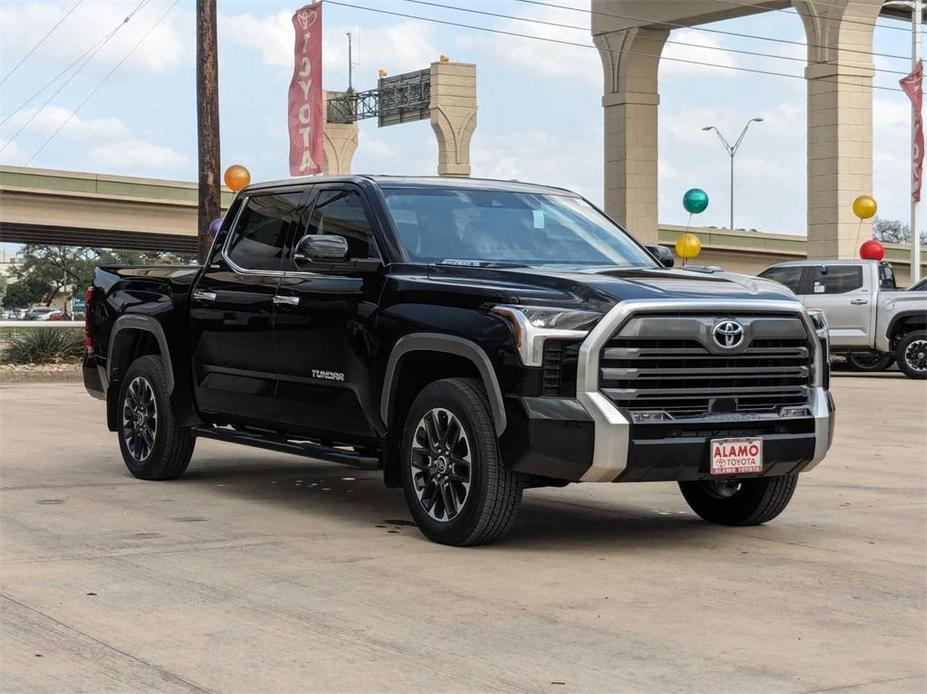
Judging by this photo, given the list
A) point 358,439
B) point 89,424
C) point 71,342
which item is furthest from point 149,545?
point 71,342

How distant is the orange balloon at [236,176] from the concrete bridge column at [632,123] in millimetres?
15056

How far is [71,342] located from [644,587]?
20935 mm

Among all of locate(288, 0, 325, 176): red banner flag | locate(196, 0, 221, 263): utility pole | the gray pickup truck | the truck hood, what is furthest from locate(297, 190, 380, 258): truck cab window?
the gray pickup truck

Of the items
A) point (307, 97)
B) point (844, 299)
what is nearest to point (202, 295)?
point (307, 97)

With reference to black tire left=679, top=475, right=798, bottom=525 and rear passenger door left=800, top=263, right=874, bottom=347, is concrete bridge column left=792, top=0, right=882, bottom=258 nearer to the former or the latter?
rear passenger door left=800, top=263, right=874, bottom=347

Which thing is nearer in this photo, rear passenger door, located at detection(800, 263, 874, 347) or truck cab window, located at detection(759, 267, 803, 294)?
rear passenger door, located at detection(800, 263, 874, 347)

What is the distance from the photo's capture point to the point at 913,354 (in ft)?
86.5

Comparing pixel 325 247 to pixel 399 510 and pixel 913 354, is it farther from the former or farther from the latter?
pixel 913 354

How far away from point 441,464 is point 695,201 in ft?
112

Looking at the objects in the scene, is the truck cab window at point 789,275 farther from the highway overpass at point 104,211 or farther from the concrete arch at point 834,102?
the highway overpass at point 104,211

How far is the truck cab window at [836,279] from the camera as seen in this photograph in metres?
27.3

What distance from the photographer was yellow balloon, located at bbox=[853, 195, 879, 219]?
35.6m

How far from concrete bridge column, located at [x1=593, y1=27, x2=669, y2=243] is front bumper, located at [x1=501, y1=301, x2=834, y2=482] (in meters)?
34.7

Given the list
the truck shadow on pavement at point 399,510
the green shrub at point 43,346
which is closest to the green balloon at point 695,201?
the green shrub at point 43,346
